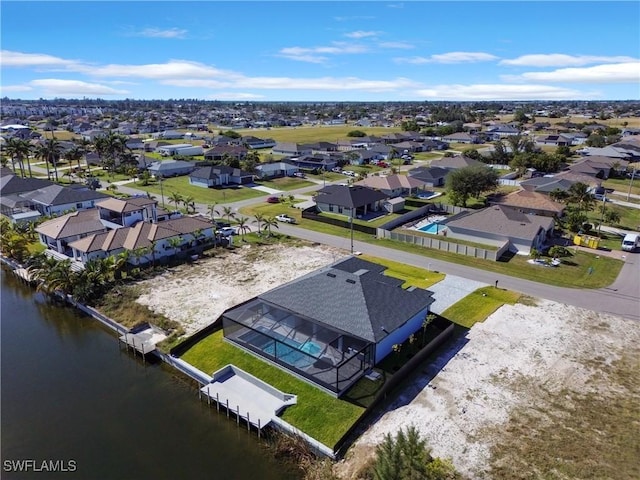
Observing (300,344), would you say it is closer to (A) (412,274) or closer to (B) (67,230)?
(A) (412,274)

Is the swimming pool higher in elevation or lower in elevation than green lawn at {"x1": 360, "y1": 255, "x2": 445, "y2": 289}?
higher

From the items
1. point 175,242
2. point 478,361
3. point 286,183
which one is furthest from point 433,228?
point 286,183

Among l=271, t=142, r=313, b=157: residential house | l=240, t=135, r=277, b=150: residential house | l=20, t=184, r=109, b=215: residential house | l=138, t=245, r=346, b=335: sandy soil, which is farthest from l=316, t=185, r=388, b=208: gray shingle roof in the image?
Answer: l=240, t=135, r=277, b=150: residential house

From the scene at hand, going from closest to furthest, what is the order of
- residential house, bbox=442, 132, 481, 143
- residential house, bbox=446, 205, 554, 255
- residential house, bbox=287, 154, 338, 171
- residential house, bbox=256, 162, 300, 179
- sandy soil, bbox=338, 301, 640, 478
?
sandy soil, bbox=338, 301, 640, 478 → residential house, bbox=446, 205, 554, 255 → residential house, bbox=256, 162, 300, 179 → residential house, bbox=287, 154, 338, 171 → residential house, bbox=442, 132, 481, 143

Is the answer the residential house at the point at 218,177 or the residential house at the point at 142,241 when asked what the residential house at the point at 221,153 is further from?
the residential house at the point at 142,241

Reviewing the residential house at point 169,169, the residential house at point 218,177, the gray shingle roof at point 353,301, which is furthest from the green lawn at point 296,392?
the residential house at point 169,169

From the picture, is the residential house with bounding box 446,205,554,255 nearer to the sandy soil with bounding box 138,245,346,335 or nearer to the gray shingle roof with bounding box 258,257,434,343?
the sandy soil with bounding box 138,245,346,335
